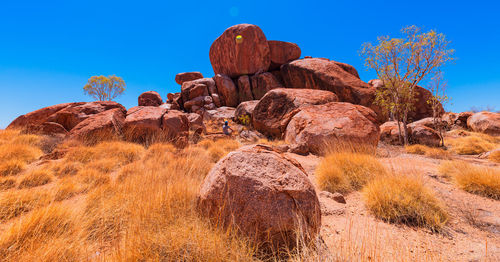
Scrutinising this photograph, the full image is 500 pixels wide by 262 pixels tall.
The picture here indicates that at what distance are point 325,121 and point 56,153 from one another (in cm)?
876

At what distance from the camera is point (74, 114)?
8938mm

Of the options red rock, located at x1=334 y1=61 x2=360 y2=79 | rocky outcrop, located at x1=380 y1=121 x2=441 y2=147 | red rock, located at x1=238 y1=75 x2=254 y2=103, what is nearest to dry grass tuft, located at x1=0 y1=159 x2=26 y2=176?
rocky outcrop, located at x1=380 y1=121 x2=441 y2=147

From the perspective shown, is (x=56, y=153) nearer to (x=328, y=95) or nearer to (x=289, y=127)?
(x=289, y=127)

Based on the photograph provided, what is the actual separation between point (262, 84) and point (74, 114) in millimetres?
14832

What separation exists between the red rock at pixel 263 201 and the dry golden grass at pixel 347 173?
6.51 feet

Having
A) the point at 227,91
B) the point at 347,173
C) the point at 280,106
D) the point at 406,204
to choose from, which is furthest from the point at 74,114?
the point at 227,91

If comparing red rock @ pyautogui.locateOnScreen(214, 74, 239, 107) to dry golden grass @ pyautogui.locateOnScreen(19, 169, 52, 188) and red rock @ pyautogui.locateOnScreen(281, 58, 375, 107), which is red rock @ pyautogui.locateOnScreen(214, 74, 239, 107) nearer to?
red rock @ pyautogui.locateOnScreen(281, 58, 375, 107)

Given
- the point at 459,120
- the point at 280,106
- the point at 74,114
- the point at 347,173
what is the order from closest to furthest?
1. the point at 347,173
2. the point at 74,114
3. the point at 280,106
4. the point at 459,120

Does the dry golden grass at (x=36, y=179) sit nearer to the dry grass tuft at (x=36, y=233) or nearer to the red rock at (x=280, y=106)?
the dry grass tuft at (x=36, y=233)

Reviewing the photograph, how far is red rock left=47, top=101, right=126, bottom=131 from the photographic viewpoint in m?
8.74

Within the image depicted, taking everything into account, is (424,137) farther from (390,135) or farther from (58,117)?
(58,117)

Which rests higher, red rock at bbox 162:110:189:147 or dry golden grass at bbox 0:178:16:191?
red rock at bbox 162:110:189:147

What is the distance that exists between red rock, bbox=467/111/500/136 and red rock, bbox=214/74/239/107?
804 inches

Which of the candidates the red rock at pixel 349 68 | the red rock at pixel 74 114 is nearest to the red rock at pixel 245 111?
the red rock at pixel 74 114
